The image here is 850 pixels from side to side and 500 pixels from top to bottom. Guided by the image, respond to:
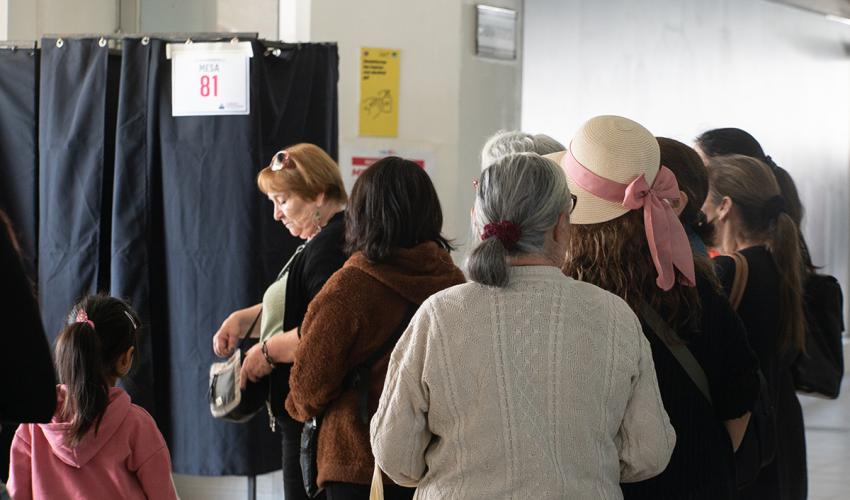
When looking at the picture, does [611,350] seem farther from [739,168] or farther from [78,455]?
[78,455]

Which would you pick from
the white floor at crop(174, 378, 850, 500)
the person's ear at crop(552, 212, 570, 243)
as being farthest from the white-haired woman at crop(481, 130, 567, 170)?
the white floor at crop(174, 378, 850, 500)

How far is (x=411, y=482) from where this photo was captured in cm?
179

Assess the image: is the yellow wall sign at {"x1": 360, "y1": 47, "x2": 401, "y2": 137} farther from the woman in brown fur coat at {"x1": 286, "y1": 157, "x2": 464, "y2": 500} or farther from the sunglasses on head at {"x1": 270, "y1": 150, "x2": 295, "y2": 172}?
the woman in brown fur coat at {"x1": 286, "y1": 157, "x2": 464, "y2": 500}

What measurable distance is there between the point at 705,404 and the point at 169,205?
2.40 m

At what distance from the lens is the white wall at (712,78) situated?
505 cm

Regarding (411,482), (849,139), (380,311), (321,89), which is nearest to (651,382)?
(411,482)

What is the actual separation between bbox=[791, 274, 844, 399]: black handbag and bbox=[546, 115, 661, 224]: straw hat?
39.1 inches

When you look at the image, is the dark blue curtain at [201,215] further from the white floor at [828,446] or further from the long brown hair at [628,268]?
the white floor at [828,446]

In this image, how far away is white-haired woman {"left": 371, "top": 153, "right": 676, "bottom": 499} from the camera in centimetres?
166

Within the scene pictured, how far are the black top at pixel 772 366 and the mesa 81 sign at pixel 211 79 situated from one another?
75.8 inches

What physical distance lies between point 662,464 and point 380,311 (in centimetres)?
82

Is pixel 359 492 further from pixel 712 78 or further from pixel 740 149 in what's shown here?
pixel 712 78

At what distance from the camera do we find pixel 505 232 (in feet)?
5.58

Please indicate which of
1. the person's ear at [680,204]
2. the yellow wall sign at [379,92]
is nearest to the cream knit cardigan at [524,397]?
the person's ear at [680,204]
